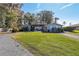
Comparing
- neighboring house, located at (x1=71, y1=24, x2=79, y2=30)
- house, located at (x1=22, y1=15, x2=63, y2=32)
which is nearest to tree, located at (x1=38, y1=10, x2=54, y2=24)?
house, located at (x1=22, y1=15, x2=63, y2=32)

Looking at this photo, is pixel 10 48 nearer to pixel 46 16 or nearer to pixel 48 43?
pixel 48 43

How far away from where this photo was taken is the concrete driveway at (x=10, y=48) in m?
2.59

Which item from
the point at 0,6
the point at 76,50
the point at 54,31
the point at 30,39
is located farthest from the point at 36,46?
the point at 0,6

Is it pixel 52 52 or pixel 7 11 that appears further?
pixel 7 11

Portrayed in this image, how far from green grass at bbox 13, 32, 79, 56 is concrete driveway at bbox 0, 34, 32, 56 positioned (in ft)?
0.17

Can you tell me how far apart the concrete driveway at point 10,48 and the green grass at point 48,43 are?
0.05 metres

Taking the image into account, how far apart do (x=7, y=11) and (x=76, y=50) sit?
0.93 meters

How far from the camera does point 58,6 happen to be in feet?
8.68

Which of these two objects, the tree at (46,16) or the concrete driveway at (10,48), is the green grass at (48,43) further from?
the tree at (46,16)

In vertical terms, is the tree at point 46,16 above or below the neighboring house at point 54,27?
above

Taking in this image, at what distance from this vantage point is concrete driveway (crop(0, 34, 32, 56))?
2586 millimetres

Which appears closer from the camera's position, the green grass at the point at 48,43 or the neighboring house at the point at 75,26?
the green grass at the point at 48,43

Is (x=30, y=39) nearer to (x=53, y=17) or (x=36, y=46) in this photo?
(x=36, y=46)

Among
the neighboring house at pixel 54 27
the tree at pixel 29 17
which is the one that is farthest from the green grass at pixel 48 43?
the tree at pixel 29 17
